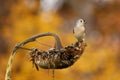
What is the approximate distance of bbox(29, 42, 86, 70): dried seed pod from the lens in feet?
7.43

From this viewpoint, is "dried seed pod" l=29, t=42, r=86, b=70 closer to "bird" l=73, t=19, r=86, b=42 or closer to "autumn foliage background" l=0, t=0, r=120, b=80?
"bird" l=73, t=19, r=86, b=42

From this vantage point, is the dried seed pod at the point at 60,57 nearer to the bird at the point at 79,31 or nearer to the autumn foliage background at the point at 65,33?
the bird at the point at 79,31

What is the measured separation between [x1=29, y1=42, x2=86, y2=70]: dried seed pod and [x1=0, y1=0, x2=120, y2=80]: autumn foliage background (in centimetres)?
602

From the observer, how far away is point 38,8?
11.0m

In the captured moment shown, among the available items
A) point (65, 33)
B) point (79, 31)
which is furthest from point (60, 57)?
point (65, 33)

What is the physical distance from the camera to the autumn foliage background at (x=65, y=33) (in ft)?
30.2

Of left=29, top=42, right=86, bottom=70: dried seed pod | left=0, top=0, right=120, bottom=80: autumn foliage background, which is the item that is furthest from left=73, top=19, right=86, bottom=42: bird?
left=0, top=0, right=120, bottom=80: autumn foliage background

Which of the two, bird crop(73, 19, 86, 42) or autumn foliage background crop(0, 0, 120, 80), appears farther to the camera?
autumn foliage background crop(0, 0, 120, 80)

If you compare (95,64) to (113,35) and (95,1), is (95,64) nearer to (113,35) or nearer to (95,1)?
(113,35)

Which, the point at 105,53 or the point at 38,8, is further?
the point at 38,8

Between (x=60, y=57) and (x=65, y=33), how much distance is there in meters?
8.28

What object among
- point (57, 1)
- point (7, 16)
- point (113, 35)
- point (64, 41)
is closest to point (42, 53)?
point (64, 41)

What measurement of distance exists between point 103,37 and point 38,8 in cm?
125

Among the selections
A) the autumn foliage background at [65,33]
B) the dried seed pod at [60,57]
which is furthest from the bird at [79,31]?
the autumn foliage background at [65,33]
